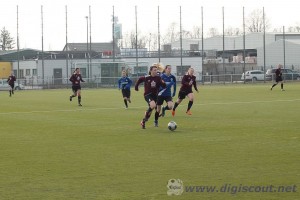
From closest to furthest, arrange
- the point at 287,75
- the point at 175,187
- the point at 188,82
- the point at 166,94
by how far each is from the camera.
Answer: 1. the point at 175,187
2. the point at 166,94
3. the point at 188,82
4. the point at 287,75

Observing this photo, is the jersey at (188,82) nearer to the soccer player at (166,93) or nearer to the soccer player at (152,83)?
the soccer player at (166,93)

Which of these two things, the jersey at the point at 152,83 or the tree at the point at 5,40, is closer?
the jersey at the point at 152,83

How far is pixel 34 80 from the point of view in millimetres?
72625

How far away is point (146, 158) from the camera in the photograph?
41.7 feet

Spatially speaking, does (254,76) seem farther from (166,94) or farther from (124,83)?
(166,94)

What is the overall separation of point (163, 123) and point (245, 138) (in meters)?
5.44

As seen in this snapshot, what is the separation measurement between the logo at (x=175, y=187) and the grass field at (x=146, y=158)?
0.27ft

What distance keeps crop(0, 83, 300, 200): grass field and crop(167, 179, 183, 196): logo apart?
8cm

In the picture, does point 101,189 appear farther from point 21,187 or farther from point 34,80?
point 34,80

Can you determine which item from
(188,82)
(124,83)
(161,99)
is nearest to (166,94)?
(161,99)

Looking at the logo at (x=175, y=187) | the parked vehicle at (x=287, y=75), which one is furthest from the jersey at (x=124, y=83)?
the parked vehicle at (x=287, y=75)

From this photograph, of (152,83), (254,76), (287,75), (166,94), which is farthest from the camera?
(254,76)

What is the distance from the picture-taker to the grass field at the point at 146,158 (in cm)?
968

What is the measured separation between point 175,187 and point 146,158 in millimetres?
3059
